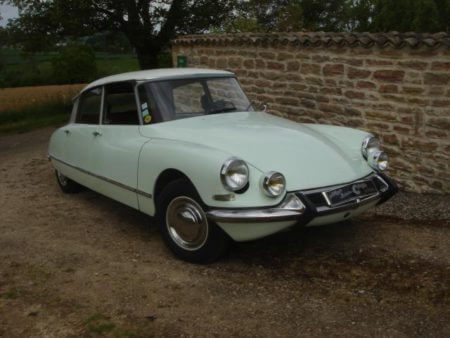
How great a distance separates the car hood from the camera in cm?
402

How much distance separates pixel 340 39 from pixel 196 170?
390 centimetres

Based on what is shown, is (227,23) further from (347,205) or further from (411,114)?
(347,205)

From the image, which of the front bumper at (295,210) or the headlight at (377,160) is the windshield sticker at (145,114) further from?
the headlight at (377,160)

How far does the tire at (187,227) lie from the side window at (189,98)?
3.13 feet

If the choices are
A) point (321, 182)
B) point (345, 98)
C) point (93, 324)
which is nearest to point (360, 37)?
point (345, 98)

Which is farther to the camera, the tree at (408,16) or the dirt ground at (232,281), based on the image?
the tree at (408,16)

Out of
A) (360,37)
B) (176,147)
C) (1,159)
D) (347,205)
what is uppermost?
(360,37)

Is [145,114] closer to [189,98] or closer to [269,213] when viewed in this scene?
[189,98]

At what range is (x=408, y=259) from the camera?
421cm

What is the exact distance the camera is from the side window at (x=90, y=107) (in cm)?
559

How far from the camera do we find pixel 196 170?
3979 millimetres

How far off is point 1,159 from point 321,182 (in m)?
7.28

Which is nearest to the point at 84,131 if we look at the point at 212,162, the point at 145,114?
the point at 145,114

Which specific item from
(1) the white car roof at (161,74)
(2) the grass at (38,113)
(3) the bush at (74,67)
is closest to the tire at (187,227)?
(1) the white car roof at (161,74)
